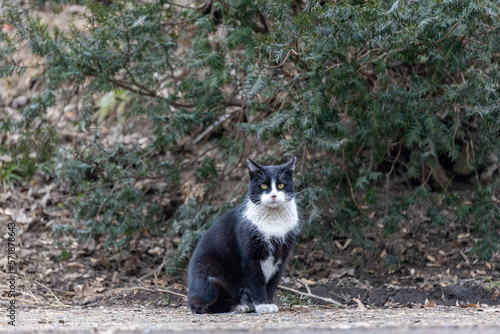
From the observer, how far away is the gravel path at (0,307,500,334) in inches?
116

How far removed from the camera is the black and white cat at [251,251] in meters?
4.29

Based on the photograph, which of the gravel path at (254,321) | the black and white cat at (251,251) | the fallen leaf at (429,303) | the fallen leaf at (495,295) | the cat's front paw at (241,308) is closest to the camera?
the gravel path at (254,321)

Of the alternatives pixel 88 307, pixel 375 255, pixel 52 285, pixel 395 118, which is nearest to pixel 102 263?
pixel 52 285

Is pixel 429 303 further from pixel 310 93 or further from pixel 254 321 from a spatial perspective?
pixel 310 93

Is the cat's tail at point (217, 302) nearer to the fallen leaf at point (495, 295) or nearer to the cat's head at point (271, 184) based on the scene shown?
the cat's head at point (271, 184)

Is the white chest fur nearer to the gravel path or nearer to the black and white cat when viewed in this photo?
the black and white cat

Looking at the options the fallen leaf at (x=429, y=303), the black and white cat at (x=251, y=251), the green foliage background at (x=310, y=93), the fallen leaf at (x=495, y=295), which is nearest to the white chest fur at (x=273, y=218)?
the black and white cat at (x=251, y=251)

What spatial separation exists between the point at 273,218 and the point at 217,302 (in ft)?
2.59

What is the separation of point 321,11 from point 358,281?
291 cm

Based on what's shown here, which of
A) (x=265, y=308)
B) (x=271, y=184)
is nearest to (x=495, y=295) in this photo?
(x=265, y=308)

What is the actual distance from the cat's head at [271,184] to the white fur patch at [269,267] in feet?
1.45

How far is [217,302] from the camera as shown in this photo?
167 inches

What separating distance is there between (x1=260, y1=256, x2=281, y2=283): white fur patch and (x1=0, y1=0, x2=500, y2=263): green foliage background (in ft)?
2.07

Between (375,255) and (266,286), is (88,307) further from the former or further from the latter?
(375,255)
